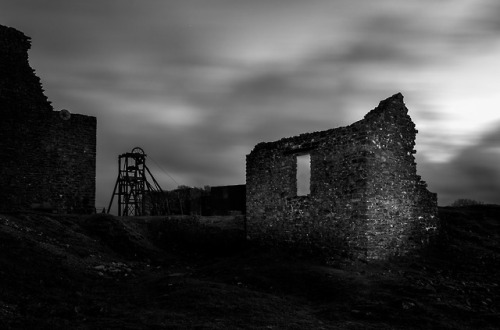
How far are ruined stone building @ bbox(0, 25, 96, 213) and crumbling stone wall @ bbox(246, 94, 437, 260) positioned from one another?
513 inches

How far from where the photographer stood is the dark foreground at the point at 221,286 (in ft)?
29.6

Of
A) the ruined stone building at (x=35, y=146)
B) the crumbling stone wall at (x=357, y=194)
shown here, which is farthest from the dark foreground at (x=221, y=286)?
the ruined stone building at (x=35, y=146)

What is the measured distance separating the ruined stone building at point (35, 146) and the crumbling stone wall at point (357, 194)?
13024 millimetres

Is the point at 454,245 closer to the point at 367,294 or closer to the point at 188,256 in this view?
the point at 367,294

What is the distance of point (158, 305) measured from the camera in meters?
9.95

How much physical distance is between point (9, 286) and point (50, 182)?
15391 millimetres

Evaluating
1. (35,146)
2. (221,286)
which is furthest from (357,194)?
(35,146)

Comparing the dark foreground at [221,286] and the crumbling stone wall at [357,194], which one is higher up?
the crumbling stone wall at [357,194]

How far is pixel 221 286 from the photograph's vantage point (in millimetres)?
11344

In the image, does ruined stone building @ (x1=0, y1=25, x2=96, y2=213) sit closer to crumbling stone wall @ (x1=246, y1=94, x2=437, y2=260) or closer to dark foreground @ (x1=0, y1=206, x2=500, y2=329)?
dark foreground @ (x1=0, y1=206, x2=500, y2=329)

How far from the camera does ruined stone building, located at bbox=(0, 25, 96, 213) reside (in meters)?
23.3

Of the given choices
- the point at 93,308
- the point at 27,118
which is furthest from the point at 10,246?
the point at 27,118

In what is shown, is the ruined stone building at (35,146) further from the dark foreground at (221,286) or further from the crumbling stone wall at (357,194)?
the crumbling stone wall at (357,194)

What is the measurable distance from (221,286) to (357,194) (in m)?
5.22
